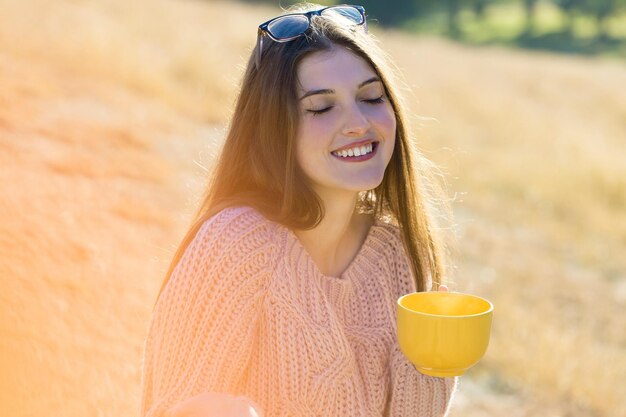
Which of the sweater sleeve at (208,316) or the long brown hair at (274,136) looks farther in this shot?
the long brown hair at (274,136)

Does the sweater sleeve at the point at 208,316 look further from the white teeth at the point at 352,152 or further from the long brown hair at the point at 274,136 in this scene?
the white teeth at the point at 352,152

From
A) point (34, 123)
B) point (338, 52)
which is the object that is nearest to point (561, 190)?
point (34, 123)

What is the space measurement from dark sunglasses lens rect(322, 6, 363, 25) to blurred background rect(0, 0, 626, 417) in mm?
367

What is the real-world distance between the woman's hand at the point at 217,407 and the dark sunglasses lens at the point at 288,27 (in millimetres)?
957

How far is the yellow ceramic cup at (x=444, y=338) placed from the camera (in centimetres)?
172

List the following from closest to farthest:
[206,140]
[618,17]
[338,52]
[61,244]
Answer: [338,52]
[61,244]
[206,140]
[618,17]

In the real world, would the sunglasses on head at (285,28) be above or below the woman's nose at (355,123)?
above

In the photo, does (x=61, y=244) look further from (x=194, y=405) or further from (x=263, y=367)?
(x=194, y=405)

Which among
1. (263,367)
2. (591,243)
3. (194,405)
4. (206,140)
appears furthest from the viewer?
(591,243)

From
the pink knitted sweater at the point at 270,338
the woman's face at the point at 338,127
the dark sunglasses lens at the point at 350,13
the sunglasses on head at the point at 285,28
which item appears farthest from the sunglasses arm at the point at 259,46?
the pink knitted sweater at the point at 270,338

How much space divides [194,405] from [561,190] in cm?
917

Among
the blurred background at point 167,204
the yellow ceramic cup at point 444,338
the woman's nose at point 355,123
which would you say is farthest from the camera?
the blurred background at point 167,204

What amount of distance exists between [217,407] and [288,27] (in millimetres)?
1019

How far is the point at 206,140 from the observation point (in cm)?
722
